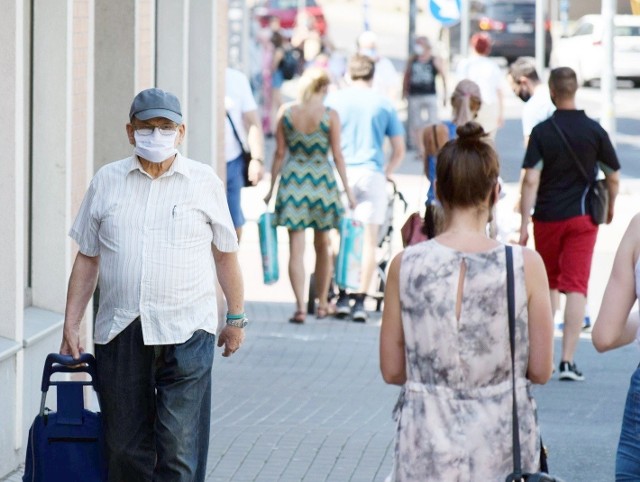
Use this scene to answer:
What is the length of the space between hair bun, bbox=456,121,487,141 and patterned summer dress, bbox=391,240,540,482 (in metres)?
0.35

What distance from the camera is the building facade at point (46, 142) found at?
6688mm

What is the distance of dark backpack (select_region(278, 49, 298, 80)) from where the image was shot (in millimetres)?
27422

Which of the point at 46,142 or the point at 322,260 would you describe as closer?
the point at 46,142

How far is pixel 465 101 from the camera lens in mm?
9953

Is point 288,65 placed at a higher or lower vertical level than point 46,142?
higher

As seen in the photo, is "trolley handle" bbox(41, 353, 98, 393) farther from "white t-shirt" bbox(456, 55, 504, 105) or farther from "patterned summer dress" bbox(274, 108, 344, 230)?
"white t-shirt" bbox(456, 55, 504, 105)

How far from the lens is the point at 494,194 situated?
14.2ft

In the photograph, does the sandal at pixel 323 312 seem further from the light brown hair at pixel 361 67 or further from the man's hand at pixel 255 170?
the light brown hair at pixel 361 67

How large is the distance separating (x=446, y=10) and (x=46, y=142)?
15.1 meters

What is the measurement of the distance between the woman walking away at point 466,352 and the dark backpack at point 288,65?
76.6 feet

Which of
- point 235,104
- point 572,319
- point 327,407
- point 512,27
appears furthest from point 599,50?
point 327,407

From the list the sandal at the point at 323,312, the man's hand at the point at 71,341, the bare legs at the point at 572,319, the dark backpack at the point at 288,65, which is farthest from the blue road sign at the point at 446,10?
the man's hand at the point at 71,341

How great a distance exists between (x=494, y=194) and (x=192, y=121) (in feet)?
23.8

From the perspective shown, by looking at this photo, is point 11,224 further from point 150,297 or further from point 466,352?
point 466,352
